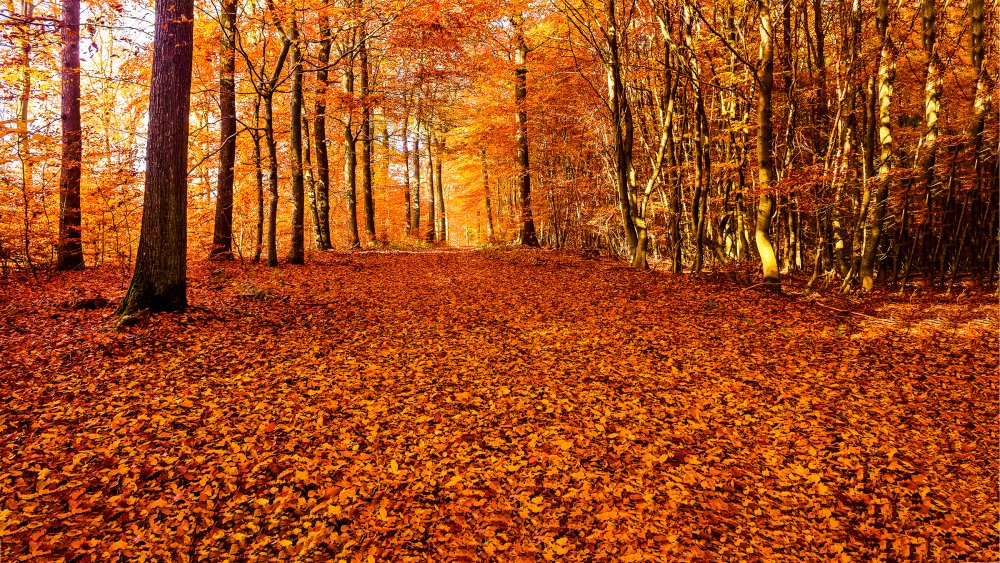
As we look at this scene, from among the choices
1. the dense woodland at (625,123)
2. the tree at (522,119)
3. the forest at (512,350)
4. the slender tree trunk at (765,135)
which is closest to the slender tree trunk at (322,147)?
the dense woodland at (625,123)

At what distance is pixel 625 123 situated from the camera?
12492 millimetres

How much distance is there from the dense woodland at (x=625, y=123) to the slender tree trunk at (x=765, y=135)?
0.05m

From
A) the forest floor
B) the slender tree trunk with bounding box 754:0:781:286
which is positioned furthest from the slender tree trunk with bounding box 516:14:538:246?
the forest floor

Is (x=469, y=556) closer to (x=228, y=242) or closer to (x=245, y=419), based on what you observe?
(x=245, y=419)

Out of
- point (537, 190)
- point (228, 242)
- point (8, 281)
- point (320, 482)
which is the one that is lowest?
point (320, 482)

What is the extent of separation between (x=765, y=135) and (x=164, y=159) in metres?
11.2

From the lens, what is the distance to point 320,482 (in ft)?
11.2

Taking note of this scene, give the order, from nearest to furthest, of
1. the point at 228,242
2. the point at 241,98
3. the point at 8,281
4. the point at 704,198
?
the point at 8,281 < the point at 704,198 < the point at 228,242 < the point at 241,98

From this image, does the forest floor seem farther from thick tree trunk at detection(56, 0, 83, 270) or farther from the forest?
thick tree trunk at detection(56, 0, 83, 270)

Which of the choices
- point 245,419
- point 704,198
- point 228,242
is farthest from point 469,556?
point 228,242

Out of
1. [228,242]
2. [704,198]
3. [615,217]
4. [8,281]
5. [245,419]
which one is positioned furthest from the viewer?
[615,217]

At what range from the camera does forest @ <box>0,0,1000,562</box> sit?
10.1 feet

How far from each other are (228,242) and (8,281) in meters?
4.72

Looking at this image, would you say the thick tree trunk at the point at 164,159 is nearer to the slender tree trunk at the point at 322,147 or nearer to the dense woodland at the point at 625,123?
the dense woodland at the point at 625,123
